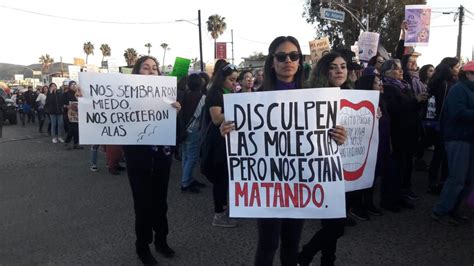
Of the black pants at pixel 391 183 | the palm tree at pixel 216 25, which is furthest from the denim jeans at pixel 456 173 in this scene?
the palm tree at pixel 216 25

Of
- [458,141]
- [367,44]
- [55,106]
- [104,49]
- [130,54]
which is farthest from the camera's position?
[104,49]

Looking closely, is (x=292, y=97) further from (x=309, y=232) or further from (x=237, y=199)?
(x=309, y=232)

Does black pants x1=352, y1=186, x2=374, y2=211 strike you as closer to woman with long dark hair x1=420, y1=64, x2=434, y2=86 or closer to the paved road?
the paved road

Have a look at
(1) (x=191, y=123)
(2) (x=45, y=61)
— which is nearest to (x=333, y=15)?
(1) (x=191, y=123)

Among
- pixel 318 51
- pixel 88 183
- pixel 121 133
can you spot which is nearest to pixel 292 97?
pixel 121 133

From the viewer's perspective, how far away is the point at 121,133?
388cm

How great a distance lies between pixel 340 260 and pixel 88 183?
4.88 m

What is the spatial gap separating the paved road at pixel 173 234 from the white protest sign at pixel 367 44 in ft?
12.8

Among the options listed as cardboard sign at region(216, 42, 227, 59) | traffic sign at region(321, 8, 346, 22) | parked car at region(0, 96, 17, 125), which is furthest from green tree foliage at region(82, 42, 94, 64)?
traffic sign at region(321, 8, 346, 22)

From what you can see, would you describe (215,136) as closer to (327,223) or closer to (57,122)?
(327,223)

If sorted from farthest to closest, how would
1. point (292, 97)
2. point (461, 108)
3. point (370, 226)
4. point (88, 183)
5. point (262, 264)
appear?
point (88, 183) → point (370, 226) → point (461, 108) → point (262, 264) → point (292, 97)

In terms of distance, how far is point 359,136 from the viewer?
307cm

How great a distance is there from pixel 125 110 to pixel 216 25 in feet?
172

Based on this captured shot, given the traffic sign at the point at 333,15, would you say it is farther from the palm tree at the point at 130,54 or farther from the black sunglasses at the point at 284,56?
the palm tree at the point at 130,54
